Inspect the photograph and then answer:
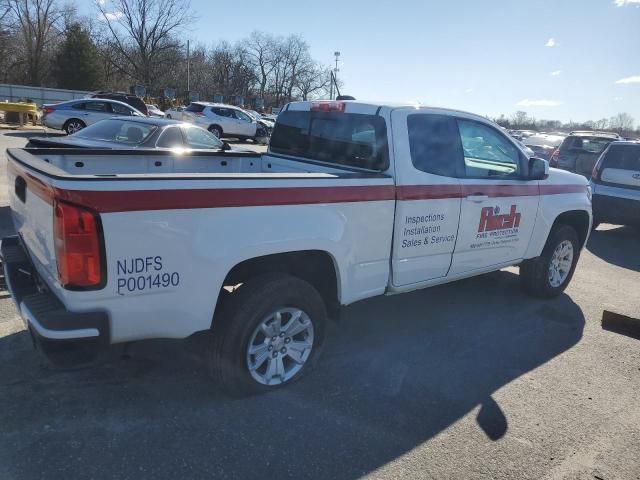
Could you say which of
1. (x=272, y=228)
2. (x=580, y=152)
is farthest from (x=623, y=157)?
(x=272, y=228)

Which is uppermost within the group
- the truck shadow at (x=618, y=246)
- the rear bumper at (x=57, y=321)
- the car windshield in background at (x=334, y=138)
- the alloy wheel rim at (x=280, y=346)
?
the car windshield in background at (x=334, y=138)

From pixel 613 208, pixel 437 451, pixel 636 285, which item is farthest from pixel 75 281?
pixel 613 208

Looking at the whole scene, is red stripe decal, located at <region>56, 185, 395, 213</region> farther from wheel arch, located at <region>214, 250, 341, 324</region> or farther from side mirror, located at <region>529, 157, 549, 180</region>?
side mirror, located at <region>529, 157, 549, 180</region>

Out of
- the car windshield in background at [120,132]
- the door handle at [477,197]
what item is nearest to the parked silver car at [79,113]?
the car windshield in background at [120,132]

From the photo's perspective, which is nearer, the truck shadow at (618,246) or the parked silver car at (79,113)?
the truck shadow at (618,246)

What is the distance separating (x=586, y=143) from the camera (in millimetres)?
13703

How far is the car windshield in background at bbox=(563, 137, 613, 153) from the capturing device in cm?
1340

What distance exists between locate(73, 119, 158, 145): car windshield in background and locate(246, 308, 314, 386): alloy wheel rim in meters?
5.52

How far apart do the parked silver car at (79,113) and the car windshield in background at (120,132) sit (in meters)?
11.0

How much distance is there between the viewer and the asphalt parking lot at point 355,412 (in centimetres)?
273

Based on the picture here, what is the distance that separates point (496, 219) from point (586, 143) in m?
11.0

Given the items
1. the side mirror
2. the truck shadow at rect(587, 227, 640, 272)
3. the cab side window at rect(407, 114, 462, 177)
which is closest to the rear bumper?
the cab side window at rect(407, 114, 462, 177)

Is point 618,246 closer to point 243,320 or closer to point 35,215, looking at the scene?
point 243,320

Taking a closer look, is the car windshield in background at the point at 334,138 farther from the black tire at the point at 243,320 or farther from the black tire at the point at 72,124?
the black tire at the point at 72,124
